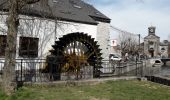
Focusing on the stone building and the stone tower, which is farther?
the stone building

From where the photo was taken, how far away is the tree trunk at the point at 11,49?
480 inches

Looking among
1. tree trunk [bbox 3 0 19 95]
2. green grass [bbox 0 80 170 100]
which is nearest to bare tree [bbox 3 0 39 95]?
tree trunk [bbox 3 0 19 95]

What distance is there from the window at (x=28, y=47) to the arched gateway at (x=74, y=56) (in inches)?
45.9

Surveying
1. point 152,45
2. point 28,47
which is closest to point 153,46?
point 152,45

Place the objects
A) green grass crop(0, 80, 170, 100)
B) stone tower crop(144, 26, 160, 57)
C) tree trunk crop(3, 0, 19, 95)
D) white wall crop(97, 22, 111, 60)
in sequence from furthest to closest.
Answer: stone tower crop(144, 26, 160, 57), white wall crop(97, 22, 111, 60), tree trunk crop(3, 0, 19, 95), green grass crop(0, 80, 170, 100)

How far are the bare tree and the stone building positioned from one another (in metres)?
110

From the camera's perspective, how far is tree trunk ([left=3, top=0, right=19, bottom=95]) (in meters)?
12.2

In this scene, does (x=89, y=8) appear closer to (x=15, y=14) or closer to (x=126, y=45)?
(x=15, y=14)

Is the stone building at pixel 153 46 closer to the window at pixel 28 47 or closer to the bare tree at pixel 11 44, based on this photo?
the window at pixel 28 47

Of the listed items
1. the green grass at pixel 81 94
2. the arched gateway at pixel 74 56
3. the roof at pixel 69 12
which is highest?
the roof at pixel 69 12

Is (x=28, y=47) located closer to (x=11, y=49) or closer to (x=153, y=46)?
(x=11, y=49)

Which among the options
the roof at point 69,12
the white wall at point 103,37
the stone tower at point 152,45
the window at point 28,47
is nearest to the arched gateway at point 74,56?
the window at point 28,47

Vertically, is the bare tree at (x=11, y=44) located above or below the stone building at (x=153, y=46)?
below

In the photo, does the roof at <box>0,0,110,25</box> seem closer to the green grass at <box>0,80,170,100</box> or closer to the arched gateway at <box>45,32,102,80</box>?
the arched gateway at <box>45,32,102,80</box>
